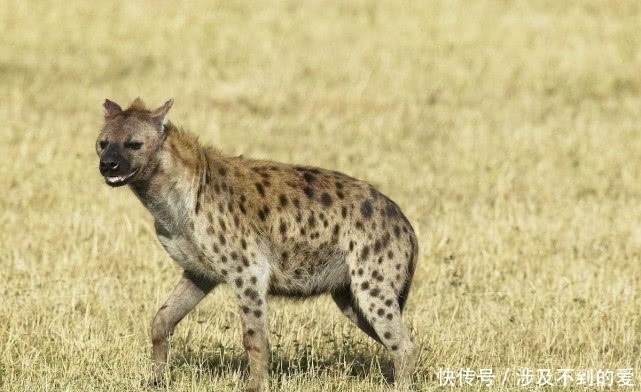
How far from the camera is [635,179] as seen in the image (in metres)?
15.7

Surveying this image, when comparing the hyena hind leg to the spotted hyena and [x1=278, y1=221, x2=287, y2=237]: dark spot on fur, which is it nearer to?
the spotted hyena

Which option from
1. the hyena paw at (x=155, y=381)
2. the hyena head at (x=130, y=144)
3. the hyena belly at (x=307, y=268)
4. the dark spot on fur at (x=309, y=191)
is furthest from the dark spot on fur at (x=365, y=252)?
the hyena paw at (x=155, y=381)

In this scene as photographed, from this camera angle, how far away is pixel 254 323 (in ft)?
25.7

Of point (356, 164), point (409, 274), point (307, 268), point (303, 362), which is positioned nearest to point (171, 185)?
point (307, 268)

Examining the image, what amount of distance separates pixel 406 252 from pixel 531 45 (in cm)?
1709

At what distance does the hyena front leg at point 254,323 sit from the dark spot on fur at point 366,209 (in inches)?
29.2

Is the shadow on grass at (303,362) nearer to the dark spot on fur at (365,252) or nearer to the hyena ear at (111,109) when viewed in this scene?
the dark spot on fur at (365,252)

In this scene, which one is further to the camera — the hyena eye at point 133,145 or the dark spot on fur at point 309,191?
the dark spot on fur at point 309,191

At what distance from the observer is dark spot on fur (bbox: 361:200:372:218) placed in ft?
26.7

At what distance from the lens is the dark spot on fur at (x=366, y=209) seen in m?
8.13

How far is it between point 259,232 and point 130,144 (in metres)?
0.91

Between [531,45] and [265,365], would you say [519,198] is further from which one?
[531,45]

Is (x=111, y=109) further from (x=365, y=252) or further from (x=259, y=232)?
(x=365, y=252)

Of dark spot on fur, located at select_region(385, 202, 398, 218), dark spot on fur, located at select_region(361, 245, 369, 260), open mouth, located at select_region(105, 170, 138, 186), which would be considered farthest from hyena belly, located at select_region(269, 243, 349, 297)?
open mouth, located at select_region(105, 170, 138, 186)
